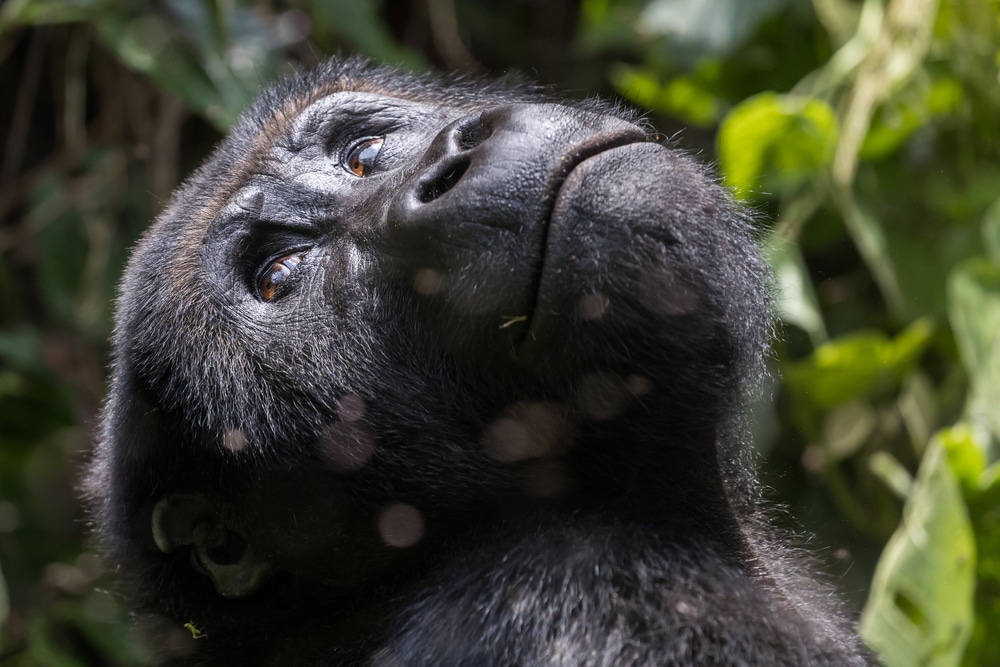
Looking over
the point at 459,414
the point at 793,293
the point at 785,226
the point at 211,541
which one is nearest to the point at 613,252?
the point at 459,414

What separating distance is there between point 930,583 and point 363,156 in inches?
48.6

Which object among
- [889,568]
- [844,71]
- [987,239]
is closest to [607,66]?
[844,71]

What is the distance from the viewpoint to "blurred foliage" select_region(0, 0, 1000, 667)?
2238 mm

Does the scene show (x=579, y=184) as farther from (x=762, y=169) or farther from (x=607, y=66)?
(x=607, y=66)

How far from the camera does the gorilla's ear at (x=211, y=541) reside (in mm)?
1677

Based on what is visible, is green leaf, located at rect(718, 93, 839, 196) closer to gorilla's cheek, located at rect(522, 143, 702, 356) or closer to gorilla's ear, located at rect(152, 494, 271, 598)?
gorilla's cheek, located at rect(522, 143, 702, 356)

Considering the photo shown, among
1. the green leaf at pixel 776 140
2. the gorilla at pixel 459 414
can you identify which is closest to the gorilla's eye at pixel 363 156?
the gorilla at pixel 459 414

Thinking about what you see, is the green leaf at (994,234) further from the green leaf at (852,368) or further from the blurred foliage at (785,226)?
the green leaf at (852,368)

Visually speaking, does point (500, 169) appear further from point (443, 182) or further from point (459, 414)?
point (459, 414)

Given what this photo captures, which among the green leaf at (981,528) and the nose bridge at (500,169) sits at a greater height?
the nose bridge at (500,169)

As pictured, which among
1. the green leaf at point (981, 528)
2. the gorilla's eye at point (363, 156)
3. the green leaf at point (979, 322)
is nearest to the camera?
the gorilla's eye at point (363, 156)

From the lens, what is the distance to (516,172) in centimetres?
145

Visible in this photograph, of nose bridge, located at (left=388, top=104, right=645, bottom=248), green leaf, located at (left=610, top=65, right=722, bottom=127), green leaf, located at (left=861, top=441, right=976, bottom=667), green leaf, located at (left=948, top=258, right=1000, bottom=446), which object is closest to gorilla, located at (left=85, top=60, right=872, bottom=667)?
nose bridge, located at (left=388, top=104, right=645, bottom=248)

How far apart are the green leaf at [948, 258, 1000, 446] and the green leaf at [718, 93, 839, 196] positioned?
1.59 feet
